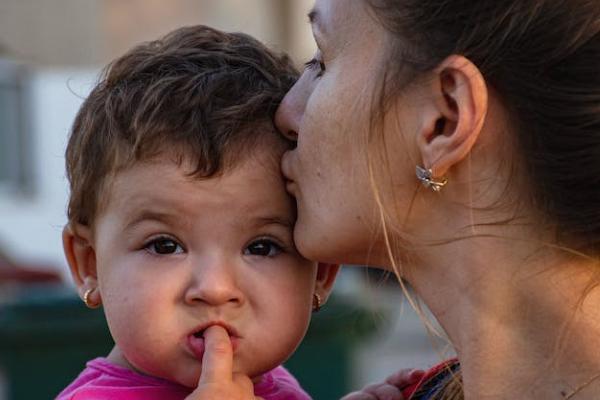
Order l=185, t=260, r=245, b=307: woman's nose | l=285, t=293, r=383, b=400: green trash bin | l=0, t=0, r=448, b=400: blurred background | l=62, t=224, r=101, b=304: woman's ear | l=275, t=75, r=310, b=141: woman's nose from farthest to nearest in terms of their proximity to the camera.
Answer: l=0, t=0, r=448, b=400: blurred background → l=285, t=293, r=383, b=400: green trash bin → l=62, t=224, r=101, b=304: woman's ear → l=275, t=75, r=310, b=141: woman's nose → l=185, t=260, r=245, b=307: woman's nose

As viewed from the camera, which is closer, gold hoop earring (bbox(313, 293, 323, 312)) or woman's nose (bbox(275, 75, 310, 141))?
woman's nose (bbox(275, 75, 310, 141))

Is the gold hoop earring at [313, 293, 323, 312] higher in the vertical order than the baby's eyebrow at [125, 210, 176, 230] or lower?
lower

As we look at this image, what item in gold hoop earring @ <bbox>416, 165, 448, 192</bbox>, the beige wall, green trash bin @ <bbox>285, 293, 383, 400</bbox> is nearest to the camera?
gold hoop earring @ <bbox>416, 165, 448, 192</bbox>

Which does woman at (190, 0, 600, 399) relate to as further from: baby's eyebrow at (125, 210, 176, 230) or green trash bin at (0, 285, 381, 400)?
green trash bin at (0, 285, 381, 400)

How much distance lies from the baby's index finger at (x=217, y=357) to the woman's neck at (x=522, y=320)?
1.38 feet

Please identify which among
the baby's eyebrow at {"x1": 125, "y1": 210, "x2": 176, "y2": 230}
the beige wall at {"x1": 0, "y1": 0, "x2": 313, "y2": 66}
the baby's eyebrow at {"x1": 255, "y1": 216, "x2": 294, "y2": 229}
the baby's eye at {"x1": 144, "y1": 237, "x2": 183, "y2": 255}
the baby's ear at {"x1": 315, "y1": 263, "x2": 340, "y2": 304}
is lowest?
the beige wall at {"x1": 0, "y1": 0, "x2": 313, "y2": 66}

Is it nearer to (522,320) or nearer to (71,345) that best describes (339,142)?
(522,320)

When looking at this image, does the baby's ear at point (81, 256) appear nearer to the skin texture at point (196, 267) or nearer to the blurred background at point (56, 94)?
the skin texture at point (196, 267)

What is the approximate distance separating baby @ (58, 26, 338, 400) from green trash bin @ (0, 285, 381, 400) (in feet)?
12.1

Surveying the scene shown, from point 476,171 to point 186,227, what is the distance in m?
0.56

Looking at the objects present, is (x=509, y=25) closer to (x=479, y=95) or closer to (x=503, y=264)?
(x=479, y=95)

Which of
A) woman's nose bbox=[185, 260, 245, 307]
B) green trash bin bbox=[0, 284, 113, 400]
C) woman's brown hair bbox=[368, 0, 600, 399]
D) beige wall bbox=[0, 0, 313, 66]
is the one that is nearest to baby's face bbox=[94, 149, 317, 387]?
woman's nose bbox=[185, 260, 245, 307]

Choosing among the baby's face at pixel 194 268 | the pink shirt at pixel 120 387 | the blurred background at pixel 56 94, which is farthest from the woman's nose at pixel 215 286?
the blurred background at pixel 56 94

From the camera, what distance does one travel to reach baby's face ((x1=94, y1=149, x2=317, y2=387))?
7.79 feet
